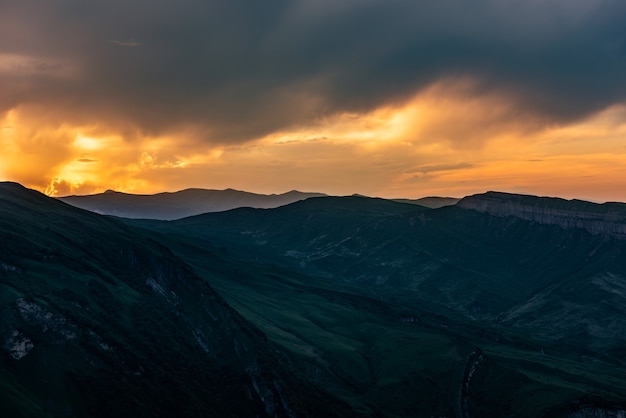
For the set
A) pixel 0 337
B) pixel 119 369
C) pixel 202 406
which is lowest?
pixel 202 406

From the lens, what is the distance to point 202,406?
187750mm

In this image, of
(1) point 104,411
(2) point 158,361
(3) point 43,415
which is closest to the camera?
(3) point 43,415

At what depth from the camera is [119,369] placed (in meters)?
182

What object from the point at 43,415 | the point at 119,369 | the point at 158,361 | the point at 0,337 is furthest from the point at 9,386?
the point at 158,361

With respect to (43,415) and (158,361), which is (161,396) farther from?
(43,415)

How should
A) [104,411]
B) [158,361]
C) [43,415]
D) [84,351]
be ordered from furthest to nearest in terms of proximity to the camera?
[158,361] < [84,351] < [104,411] < [43,415]

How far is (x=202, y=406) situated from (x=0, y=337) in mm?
60625

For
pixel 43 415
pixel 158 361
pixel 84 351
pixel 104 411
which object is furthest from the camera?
pixel 158 361

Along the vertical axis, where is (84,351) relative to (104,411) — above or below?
above

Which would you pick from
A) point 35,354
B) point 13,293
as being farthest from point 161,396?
point 13,293

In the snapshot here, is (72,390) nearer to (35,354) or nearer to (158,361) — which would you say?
(35,354)

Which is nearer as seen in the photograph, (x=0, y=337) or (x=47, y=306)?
(x=0, y=337)

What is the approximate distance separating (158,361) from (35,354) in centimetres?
4099

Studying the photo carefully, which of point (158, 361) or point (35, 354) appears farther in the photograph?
point (158, 361)
